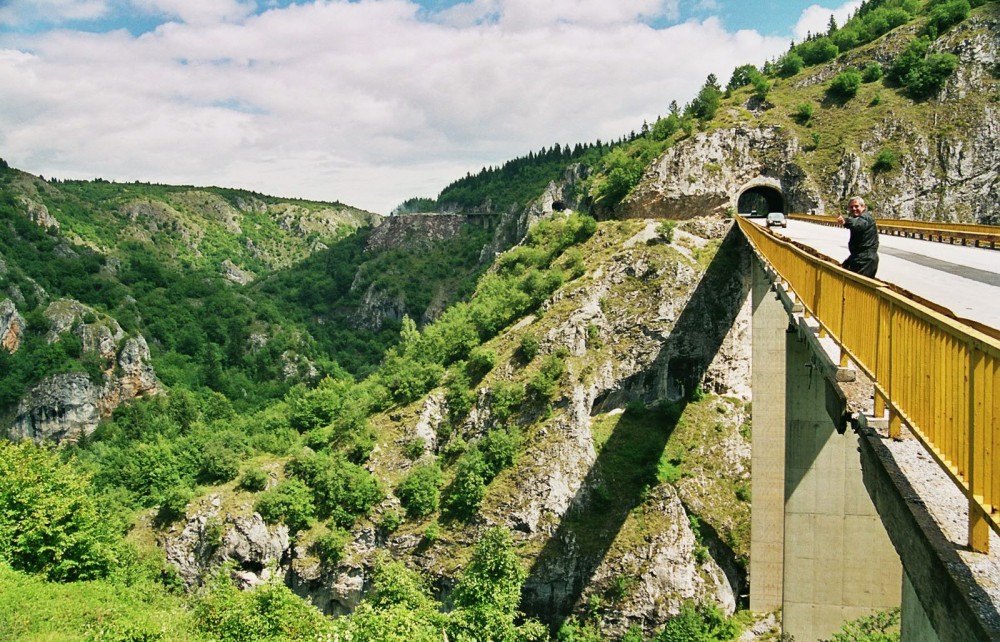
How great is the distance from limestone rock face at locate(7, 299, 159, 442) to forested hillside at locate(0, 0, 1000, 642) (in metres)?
0.94

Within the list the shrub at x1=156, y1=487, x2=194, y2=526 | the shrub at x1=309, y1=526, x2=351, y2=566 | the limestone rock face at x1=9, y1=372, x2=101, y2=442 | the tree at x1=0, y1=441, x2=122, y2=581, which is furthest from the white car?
the limestone rock face at x1=9, y1=372, x2=101, y2=442

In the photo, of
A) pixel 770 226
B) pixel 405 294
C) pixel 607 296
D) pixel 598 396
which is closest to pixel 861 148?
pixel 770 226

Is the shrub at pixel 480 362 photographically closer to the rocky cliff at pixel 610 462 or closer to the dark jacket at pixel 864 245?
the rocky cliff at pixel 610 462

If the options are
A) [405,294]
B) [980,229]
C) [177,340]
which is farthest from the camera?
[405,294]

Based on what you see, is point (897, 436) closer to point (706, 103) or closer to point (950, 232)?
point (950, 232)

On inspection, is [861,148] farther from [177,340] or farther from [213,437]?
[177,340]

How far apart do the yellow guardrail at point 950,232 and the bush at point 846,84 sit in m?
30.0

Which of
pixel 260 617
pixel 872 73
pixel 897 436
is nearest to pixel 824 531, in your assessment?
pixel 897 436

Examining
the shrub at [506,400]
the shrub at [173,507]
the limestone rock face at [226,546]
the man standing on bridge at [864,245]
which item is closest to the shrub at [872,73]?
the shrub at [506,400]

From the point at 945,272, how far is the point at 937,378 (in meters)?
12.0

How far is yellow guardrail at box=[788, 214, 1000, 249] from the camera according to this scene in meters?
21.1

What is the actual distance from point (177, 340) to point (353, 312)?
37.1 m

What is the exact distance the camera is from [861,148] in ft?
166

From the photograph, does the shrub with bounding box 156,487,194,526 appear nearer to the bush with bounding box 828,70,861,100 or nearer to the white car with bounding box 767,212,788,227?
the white car with bounding box 767,212,788,227
